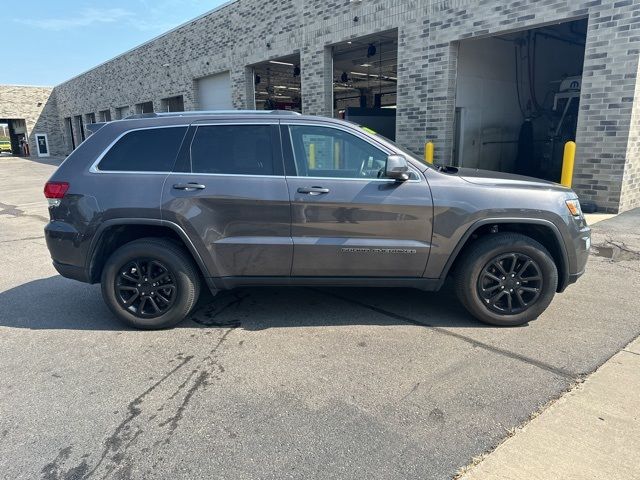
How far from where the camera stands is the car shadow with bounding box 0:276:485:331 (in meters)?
4.29

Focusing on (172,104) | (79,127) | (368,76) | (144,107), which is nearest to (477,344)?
(368,76)

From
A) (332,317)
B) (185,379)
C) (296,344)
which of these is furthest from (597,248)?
(185,379)

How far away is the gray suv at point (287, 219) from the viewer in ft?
12.9

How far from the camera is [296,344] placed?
3834 millimetres

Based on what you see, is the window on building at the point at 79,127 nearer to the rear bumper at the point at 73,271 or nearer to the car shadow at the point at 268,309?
the car shadow at the point at 268,309

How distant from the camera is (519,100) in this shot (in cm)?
1477

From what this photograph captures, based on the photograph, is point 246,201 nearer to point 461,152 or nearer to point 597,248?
point 597,248

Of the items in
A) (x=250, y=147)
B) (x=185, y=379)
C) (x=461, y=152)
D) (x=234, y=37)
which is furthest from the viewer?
(x=234, y=37)

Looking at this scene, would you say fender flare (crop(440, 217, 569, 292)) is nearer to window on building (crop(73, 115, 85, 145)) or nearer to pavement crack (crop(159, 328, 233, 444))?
pavement crack (crop(159, 328, 233, 444))

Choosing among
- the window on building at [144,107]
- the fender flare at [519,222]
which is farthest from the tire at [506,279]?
the window on building at [144,107]

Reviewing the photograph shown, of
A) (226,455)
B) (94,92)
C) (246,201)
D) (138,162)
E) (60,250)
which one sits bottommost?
(226,455)

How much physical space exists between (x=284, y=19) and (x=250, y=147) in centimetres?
1222

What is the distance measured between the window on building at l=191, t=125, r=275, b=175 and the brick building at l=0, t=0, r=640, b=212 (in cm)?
760

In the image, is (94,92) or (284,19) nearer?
(284,19)
